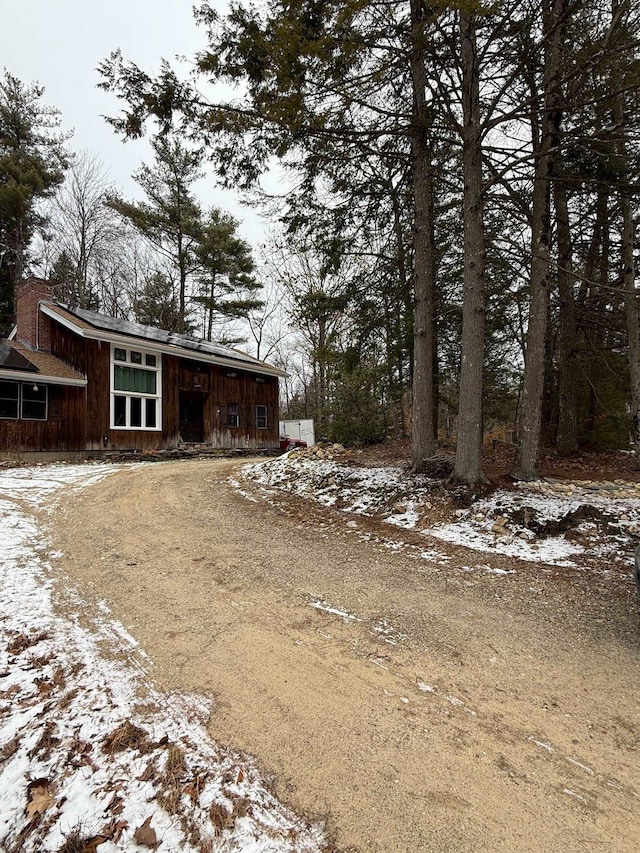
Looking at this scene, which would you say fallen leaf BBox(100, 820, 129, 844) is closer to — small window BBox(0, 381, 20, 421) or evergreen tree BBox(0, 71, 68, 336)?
small window BBox(0, 381, 20, 421)

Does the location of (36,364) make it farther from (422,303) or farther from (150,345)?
(422,303)

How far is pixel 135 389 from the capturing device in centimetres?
1489

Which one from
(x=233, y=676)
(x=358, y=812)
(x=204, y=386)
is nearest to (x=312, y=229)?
(x=233, y=676)

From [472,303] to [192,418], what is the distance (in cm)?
1384

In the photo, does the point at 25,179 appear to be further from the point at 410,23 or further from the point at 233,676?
the point at 233,676

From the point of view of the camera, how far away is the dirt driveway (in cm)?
156

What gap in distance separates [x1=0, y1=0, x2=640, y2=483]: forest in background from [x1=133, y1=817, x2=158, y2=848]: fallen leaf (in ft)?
18.8

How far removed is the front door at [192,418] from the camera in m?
17.3

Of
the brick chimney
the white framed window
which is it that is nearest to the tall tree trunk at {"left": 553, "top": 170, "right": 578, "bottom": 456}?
the white framed window

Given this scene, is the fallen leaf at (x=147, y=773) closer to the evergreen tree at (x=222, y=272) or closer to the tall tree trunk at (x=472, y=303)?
the tall tree trunk at (x=472, y=303)

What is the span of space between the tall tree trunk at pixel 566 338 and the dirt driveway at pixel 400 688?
7369 millimetres

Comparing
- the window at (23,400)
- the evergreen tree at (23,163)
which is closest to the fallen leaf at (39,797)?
the window at (23,400)

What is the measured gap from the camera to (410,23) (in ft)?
21.4

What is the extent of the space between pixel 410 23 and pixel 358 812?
931 centimetres
